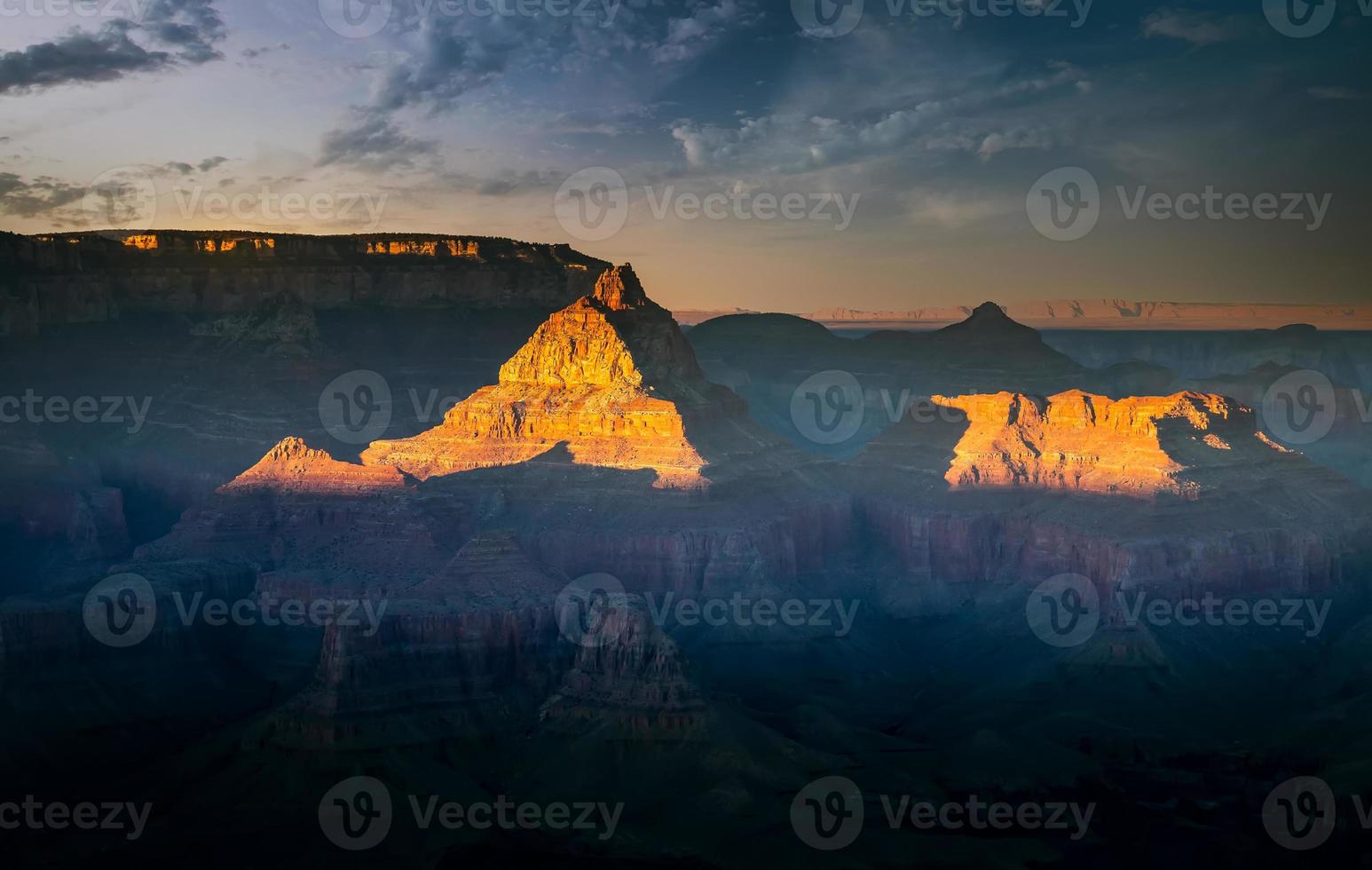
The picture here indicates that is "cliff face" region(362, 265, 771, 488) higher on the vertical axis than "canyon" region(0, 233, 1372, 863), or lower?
higher

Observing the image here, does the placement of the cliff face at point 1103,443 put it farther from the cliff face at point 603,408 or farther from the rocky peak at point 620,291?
the rocky peak at point 620,291

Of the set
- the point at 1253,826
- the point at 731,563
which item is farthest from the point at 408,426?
the point at 1253,826

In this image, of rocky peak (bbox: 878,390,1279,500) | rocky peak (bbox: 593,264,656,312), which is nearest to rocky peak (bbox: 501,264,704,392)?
rocky peak (bbox: 593,264,656,312)

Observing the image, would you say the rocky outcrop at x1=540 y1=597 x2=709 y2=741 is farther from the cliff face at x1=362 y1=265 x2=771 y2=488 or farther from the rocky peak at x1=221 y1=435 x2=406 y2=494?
the rocky peak at x1=221 y1=435 x2=406 y2=494

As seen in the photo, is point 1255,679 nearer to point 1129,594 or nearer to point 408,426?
point 1129,594

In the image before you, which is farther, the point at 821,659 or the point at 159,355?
the point at 159,355

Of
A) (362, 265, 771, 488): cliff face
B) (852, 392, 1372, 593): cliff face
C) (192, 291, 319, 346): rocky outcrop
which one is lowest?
(852, 392, 1372, 593): cliff face
